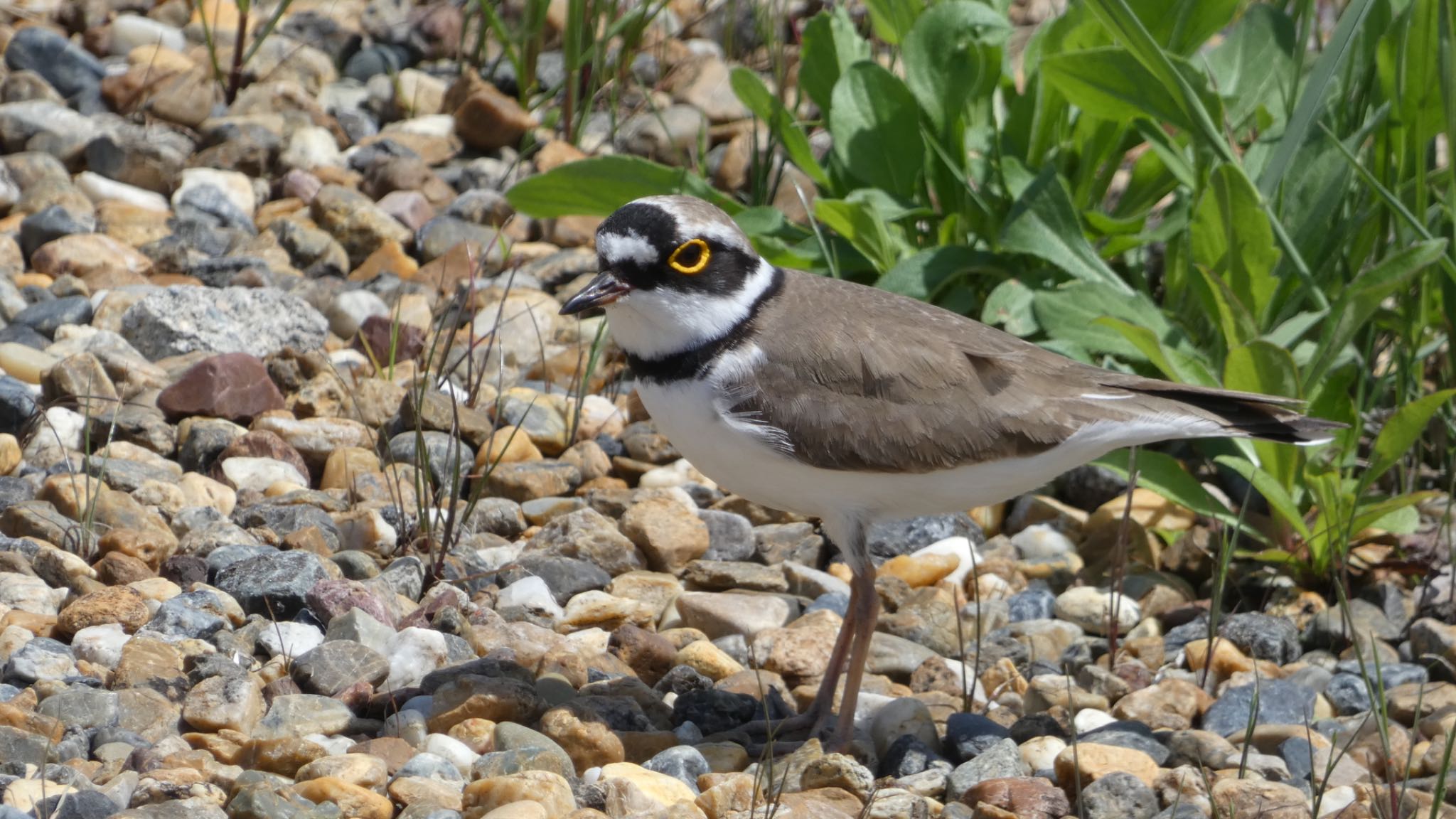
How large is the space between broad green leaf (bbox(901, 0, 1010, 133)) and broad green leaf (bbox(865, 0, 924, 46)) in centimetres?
25

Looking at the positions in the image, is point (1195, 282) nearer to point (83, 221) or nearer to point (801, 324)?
point (801, 324)

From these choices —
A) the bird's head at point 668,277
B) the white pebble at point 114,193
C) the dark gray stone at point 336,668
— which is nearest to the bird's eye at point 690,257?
the bird's head at point 668,277

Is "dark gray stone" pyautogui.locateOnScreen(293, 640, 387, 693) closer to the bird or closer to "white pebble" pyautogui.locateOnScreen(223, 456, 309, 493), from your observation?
the bird

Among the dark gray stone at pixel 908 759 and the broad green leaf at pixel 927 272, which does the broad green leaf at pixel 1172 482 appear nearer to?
the broad green leaf at pixel 927 272

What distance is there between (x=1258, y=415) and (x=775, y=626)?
1.61 m

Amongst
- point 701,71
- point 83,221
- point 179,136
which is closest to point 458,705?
point 83,221

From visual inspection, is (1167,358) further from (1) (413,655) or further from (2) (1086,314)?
(1) (413,655)

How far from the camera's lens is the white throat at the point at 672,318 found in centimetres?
440

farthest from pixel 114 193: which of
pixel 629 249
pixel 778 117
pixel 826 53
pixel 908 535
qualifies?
pixel 908 535

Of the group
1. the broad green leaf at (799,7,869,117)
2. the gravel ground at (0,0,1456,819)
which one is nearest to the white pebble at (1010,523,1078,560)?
the gravel ground at (0,0,1456,819)

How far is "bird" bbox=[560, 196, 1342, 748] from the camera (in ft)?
14.3

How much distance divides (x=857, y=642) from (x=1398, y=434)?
2043mm

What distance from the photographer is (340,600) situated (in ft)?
14.6

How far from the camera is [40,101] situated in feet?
25.0
